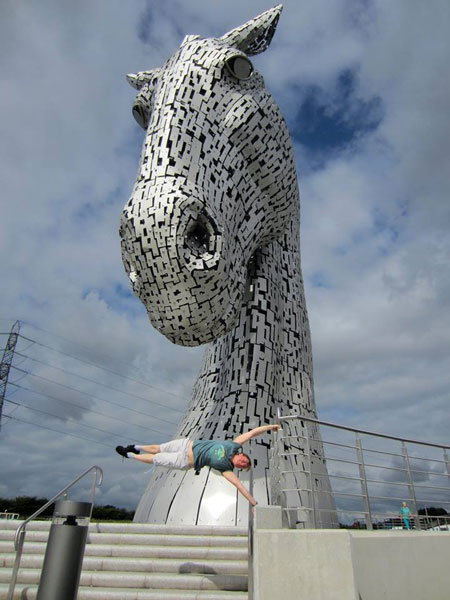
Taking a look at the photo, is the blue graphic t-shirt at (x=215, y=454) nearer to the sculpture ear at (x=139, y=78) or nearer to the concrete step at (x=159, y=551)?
the concrete step at (x=159, y=551)

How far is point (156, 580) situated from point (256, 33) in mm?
6447

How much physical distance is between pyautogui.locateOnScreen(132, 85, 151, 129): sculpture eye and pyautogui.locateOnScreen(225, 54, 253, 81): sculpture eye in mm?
1151

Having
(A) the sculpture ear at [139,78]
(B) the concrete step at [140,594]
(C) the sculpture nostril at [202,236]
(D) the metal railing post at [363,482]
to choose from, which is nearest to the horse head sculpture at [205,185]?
(C) the sculpture nostril at [202,236]

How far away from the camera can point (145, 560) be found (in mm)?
4309

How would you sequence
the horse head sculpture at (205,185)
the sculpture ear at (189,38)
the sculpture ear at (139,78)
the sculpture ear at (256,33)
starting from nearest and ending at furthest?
the horse head sculpture at (205,185)
the sculpture ear at (189,38)
the sculpture ear at (256,33)
the sculpture ear at (139,78)

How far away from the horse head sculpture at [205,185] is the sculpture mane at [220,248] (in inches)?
0.5

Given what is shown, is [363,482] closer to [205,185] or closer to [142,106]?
[205,185]

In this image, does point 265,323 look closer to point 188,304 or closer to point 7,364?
point 188,304

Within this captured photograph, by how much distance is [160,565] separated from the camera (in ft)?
13.8

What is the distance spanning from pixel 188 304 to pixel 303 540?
2333mm

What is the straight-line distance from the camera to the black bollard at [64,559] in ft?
9.68

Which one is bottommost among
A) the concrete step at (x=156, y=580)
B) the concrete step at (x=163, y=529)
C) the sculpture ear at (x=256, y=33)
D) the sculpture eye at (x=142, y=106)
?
the concrete step at (x=156, y=580)

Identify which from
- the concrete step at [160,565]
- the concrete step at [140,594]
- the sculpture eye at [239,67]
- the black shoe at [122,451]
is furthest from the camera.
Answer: the sculpture eye at [239,67]

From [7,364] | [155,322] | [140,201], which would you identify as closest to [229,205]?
[140,201]
